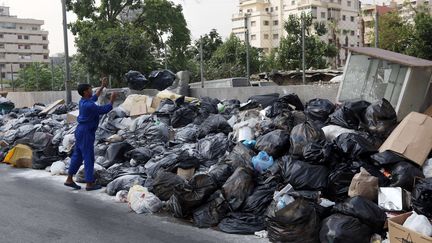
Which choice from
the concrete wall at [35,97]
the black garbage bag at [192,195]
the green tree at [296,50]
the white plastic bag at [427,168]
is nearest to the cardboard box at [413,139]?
the white plastic bag at [427,168]

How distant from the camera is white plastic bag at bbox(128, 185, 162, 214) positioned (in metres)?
5.13

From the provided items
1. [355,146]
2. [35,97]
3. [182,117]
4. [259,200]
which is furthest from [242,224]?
[35,97]

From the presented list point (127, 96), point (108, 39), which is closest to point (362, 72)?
point (127, 96)

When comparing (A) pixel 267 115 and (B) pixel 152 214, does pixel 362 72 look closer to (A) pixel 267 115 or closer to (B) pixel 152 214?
(A) pixel 267 115

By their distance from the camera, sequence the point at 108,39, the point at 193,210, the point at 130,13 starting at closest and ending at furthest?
the point at 193,210 → the point at 108,39 → the point at 130,13

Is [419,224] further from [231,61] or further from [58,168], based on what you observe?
[231,61]

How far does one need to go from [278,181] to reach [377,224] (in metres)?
1.29

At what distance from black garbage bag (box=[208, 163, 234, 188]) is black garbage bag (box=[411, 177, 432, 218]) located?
2009mm

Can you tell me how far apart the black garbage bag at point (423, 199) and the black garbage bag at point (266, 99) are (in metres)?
3.85

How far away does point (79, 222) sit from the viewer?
4.79 m

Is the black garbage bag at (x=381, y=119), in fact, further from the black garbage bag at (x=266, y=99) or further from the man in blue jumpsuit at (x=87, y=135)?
the man in blue jumpsuit at (x=87, y=135)

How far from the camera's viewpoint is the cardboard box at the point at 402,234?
3.22m

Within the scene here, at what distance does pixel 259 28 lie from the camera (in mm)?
72062

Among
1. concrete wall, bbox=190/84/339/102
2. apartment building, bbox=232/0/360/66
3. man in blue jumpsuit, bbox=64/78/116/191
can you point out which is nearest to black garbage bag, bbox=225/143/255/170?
man in blue jumpsuit, bbox=64/78/116/191
